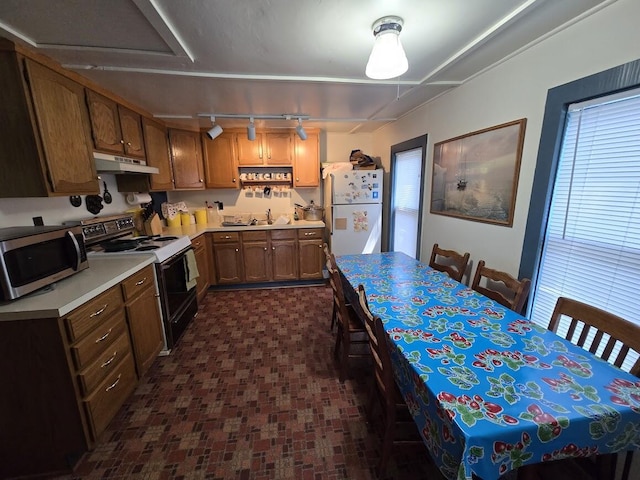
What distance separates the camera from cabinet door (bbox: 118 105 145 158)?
239 cm

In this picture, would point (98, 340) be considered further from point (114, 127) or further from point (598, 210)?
point (598, 210)

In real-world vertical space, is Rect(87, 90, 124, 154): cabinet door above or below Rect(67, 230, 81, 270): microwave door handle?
above

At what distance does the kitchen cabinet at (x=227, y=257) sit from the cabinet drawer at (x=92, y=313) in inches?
75.9

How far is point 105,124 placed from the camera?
2.15 meters

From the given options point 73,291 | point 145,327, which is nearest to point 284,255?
point 145,327

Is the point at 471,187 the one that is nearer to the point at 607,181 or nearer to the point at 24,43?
the point at 607,181

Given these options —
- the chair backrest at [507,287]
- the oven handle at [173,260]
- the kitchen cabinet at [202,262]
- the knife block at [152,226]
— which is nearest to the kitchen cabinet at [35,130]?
the oven handle at [173,260]

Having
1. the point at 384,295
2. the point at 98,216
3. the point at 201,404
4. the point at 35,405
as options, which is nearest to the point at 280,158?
the point at 98,216

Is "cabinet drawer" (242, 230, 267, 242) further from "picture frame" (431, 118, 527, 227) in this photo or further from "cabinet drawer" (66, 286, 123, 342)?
"picture frame" (431, 118, 527, 227)

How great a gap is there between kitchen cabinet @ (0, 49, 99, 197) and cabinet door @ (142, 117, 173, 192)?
1.05 metres

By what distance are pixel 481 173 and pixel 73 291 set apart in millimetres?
2846

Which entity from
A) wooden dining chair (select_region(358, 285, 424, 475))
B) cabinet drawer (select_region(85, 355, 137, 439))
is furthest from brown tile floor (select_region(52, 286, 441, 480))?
wooden dining chair (select_region(358, 285, 424, 475))

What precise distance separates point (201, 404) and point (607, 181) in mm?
2781

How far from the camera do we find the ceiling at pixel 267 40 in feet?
4.04
